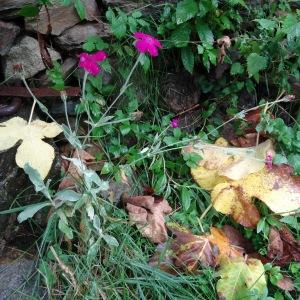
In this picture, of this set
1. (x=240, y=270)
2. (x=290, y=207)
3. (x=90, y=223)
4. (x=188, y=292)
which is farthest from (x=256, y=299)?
(x=90, y=223)

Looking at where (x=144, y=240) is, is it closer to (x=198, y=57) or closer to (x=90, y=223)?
(x=90, y=223)

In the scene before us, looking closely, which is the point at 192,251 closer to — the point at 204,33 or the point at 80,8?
the point at 204,33

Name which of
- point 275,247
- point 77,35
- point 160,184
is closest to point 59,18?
point 77,35

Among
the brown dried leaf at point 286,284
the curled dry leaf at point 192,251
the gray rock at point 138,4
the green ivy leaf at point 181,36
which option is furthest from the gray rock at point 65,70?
the brown dried leaf at point 286,284

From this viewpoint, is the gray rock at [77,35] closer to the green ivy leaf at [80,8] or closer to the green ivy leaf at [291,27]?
the green ivy leaf at [80,8]

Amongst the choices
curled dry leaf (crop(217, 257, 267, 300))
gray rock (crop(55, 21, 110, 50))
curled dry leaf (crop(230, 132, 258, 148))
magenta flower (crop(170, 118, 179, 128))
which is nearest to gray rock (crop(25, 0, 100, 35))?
gray rock (crop(55, 21, 110, 50))

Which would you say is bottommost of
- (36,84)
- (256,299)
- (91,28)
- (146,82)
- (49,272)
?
(256,299)
